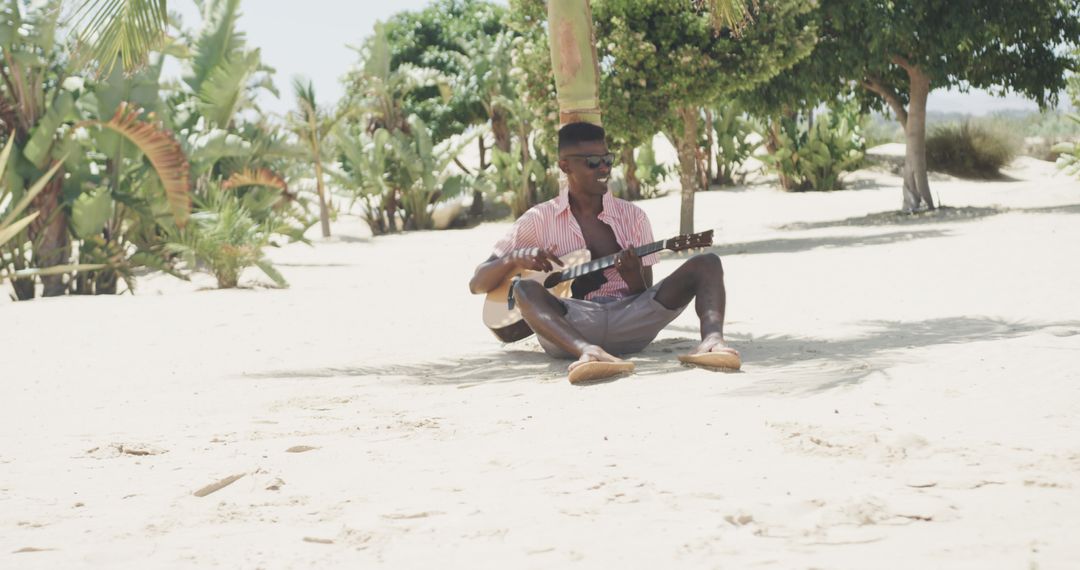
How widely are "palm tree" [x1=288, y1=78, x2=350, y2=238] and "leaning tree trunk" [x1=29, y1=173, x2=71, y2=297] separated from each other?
10454 millimetres

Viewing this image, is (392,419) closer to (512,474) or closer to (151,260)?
(512,474)

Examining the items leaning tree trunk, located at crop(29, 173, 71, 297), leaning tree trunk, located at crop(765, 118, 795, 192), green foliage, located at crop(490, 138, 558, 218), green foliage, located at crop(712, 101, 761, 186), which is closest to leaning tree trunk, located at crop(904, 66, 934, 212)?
leaning tree trunk, located at crop(765, 118, 795, 192)

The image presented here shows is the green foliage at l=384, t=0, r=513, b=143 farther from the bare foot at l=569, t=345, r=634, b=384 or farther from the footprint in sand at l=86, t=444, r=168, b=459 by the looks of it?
the footprint in sand at l=86, t=444, r=168, b=459

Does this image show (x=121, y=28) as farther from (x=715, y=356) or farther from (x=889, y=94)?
(x=889, y=94)

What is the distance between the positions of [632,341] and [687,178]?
10.6 meters

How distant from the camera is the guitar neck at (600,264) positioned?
550 cm

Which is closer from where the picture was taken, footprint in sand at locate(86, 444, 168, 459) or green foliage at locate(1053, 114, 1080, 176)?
footprint in sand at locate(86, 444, 168, 459)

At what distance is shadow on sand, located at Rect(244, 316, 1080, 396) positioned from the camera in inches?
200

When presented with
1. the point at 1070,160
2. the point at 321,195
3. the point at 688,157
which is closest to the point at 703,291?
the point at 688,157

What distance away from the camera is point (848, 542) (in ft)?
9.10

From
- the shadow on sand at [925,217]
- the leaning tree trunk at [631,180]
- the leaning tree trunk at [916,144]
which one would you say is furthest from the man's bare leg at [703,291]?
the leaning tree trunk at [631,180]

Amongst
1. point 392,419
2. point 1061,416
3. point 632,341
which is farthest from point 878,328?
point 392,419

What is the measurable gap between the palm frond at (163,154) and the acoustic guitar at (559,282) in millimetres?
7556

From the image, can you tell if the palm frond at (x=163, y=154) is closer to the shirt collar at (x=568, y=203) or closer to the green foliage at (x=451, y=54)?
the shirt collar at (x=568, y=203)
